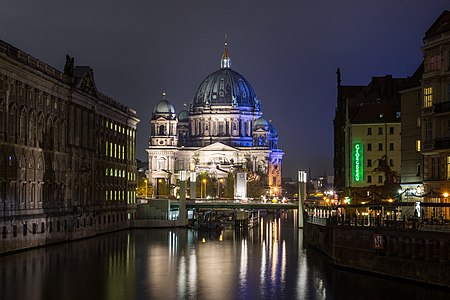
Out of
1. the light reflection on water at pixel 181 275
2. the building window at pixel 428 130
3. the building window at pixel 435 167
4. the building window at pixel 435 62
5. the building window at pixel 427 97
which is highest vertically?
the building window at pixel 435 62

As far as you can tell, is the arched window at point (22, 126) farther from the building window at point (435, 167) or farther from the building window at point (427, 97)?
the building window at point (435, 167)

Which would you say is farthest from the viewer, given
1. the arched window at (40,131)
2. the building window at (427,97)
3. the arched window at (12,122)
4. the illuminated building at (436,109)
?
the arched window at (40,131)

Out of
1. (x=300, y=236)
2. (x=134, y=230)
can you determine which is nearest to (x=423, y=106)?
(x=300, y=236)

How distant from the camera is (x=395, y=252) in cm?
6400

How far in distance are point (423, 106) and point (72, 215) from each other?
43403mm

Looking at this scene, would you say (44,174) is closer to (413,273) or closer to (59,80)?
(59,80)

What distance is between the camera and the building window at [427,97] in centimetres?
7800

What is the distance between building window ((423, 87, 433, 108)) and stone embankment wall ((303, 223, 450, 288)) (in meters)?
12.6

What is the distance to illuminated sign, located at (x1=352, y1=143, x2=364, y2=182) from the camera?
12112 centimetres

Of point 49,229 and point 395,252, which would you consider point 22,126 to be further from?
point 395,252

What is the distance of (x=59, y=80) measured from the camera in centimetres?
10319

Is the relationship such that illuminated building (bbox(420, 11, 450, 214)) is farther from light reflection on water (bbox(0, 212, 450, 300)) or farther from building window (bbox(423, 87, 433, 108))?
light reflection on water (bbox(0, 212, 450, 300))

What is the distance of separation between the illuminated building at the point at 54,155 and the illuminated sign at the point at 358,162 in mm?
31854

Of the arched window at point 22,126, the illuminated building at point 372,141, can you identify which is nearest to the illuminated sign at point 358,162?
the illuminated building at point 372,141
